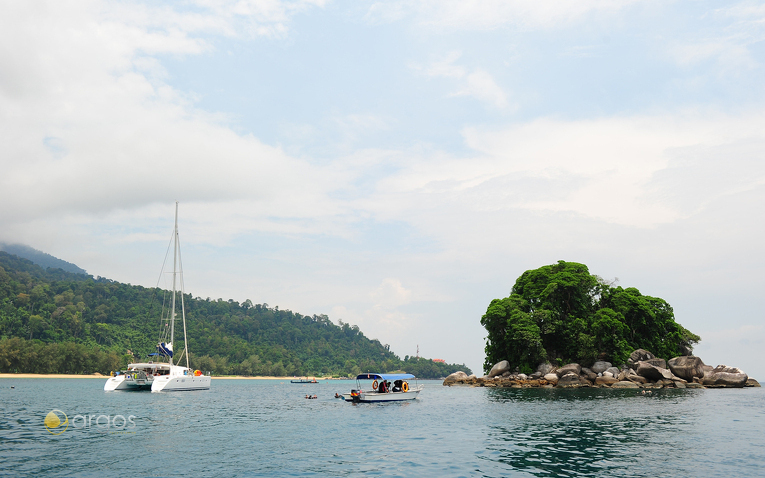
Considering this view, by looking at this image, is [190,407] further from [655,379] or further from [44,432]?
[655,379]

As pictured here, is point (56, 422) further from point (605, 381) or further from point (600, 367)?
point (600, 367)

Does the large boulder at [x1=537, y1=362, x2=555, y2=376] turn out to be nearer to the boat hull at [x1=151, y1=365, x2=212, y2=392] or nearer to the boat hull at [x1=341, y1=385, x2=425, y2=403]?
the boat hull at [x1=341, y1=385, x2=425, y2=403]

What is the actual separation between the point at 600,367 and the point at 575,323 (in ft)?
28.4

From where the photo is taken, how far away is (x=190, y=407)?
5338cm

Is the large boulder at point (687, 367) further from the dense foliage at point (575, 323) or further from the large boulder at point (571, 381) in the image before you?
the large boulder at point (571, 381)

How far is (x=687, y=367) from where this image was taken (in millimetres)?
88875

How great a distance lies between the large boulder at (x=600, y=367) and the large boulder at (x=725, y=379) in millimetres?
16659

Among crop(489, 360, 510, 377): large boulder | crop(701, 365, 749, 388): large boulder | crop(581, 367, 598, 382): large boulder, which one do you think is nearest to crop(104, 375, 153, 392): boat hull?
crop(489, 360, 510, 377): large boulder

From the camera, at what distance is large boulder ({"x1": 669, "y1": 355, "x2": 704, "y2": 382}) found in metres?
88.9

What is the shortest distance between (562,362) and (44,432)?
277 ft

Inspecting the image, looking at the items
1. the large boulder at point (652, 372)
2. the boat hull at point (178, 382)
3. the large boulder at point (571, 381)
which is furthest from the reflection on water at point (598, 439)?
the boat hull at point (178, 382)

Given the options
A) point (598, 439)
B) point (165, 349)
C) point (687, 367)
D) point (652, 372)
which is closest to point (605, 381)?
point (652, 372)

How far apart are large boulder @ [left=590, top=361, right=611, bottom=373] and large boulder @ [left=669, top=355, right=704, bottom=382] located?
10.9 meters

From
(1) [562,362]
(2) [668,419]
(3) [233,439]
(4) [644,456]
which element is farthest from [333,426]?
(1) [562,362]
